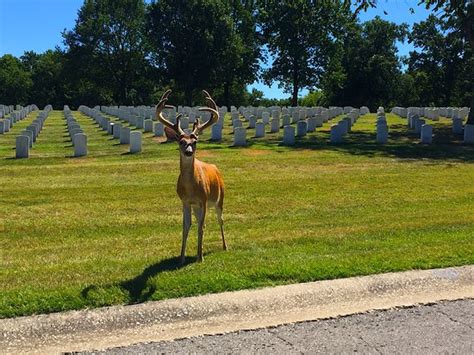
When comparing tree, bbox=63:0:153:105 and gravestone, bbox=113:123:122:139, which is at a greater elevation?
tree, bbox=63:0:153:105

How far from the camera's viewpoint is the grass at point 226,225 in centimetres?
569

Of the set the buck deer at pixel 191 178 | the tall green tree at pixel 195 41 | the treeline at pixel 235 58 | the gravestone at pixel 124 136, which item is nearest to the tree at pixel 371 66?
the treeline at pixel 235 58

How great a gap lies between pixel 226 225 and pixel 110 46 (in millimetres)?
62580

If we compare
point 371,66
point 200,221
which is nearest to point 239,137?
point 200,221

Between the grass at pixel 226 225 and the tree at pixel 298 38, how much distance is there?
40871mm

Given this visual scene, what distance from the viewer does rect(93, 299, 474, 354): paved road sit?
4.27 metres

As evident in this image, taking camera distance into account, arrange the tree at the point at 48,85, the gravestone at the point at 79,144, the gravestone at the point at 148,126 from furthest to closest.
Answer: the tree at the point at 48,85 < the gravestone at the point at 148,126 < the gravestone at the point at 79,144

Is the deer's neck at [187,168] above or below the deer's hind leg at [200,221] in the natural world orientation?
above

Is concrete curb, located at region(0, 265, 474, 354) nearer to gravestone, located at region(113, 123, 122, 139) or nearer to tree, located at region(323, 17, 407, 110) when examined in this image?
gravestone, located at region(113, 123, 122, 139)

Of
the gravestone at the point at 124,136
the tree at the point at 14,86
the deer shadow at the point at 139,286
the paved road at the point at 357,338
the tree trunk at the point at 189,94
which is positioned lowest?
the paved road at the point at 357,338

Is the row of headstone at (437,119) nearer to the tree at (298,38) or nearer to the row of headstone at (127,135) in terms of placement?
the row of headstone at (127,135)

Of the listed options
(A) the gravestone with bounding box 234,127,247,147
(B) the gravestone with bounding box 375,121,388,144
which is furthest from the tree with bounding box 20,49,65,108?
(B) the gravestone with bounding box 375,121,388,144

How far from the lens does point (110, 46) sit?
66562 mm

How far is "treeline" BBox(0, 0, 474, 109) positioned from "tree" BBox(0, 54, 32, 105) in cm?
14
